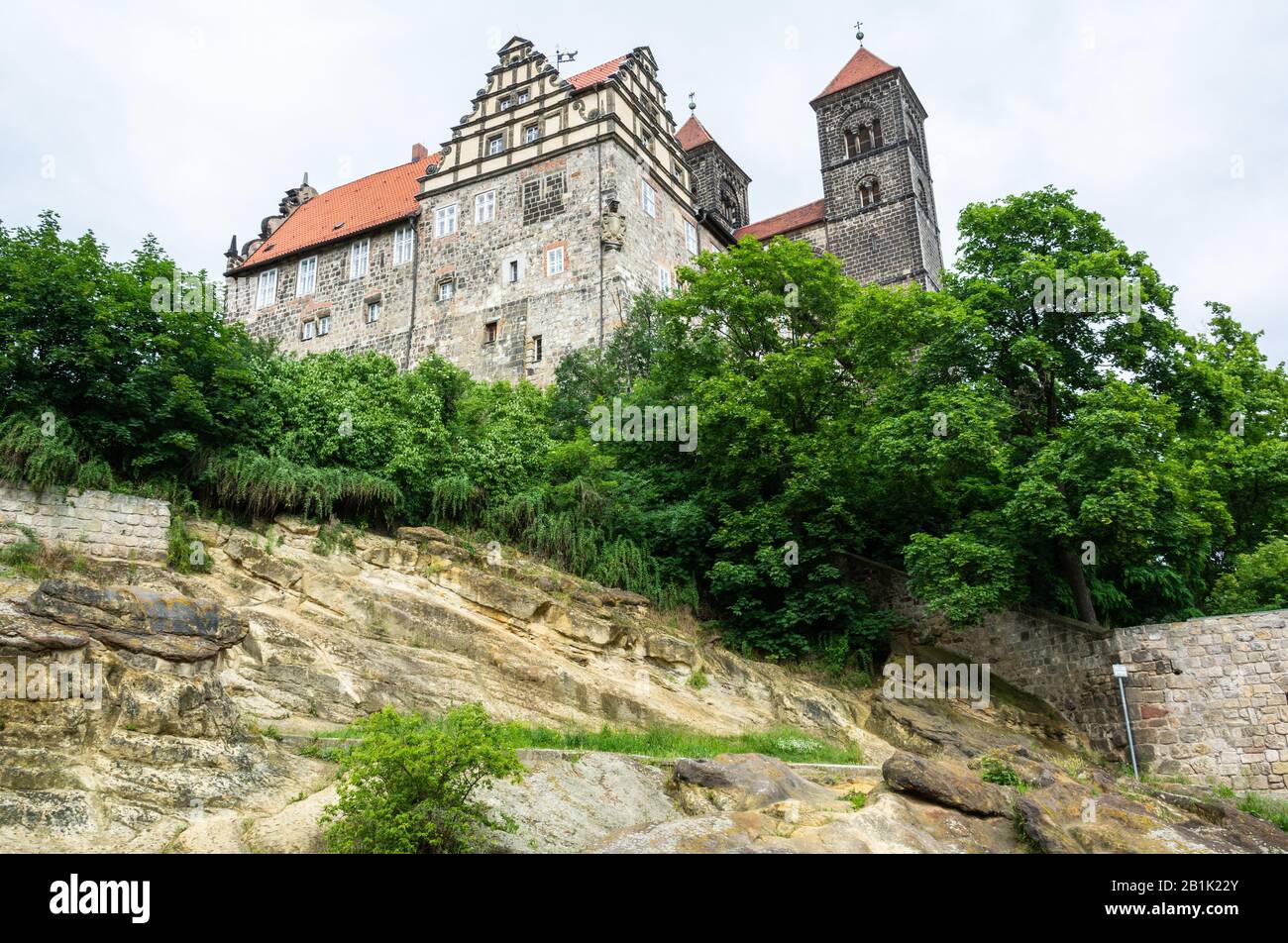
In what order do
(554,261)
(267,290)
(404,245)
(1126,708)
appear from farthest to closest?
(267,290)
(404,245)
(554,261)
(1126,708)

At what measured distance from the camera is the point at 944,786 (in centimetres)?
1140

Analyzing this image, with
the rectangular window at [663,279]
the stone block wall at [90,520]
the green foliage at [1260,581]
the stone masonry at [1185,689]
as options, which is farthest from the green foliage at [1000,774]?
the rectangular window at [663,279]

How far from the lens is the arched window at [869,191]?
1804 inches

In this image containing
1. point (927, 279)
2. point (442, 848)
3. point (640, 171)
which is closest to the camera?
point (442, 848)

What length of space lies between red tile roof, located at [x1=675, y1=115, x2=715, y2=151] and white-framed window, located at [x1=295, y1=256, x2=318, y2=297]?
21.7m

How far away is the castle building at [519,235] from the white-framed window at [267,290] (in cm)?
6

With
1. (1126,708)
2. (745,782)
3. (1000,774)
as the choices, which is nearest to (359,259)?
(1126,708)

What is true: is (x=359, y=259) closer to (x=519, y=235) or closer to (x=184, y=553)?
(x=519, y=235)

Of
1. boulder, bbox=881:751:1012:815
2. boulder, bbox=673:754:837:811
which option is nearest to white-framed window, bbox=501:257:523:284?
boulder, bbox=673:754:837:811

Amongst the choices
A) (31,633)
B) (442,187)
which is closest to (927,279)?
(442,187)

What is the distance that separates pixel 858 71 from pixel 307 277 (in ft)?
93.0

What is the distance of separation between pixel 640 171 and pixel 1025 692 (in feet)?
73.7

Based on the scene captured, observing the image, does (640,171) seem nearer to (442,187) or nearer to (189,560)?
(442,187)

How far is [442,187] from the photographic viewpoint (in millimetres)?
37656
